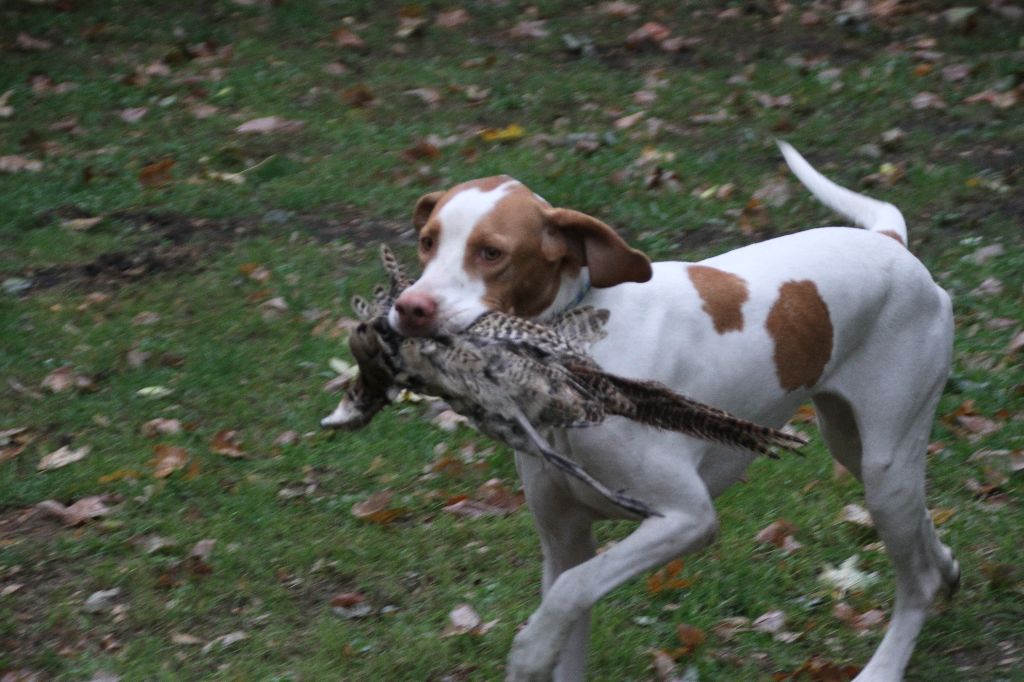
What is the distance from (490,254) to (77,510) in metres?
2.71

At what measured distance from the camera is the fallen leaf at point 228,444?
19.2 feet

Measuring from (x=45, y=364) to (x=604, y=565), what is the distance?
4.15 m

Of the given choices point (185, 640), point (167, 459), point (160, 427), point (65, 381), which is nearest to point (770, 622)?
point (185, 640)

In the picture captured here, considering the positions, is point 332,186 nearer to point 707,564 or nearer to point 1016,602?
point 707,564

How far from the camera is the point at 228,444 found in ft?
19.5

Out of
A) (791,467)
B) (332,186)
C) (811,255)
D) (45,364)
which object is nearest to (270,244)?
(332,186)

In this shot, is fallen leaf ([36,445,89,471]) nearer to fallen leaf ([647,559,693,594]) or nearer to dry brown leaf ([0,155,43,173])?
fallen leaf ([647,559,693,594])

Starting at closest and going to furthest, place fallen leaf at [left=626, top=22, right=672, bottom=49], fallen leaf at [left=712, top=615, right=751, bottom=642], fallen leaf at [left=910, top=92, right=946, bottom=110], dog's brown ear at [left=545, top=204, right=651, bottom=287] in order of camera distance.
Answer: dog's brown ear at [left=545, top=204, right=651, bottom=287] → fallen leaf at [left=712, top=615, right=751, bottom=642] → fallen leaf at [left=910, top=92, right=946, bottom=110] → fallen leaf at [left=626, top=22, right=672, bottom=49]

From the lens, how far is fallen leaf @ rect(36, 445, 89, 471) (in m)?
5.83

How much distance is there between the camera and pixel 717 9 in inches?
432

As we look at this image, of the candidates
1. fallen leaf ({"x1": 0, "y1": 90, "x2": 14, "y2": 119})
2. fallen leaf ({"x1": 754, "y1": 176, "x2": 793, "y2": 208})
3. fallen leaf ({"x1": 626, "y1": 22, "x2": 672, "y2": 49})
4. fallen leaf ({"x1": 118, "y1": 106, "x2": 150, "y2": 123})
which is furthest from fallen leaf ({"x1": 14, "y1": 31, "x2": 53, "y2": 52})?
fallen leaf ({"x1": 754, "y1": 176, "x2": 793, "y2": 208})

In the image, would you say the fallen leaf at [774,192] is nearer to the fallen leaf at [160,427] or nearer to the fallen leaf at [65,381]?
the fallen leaf at [160,427]

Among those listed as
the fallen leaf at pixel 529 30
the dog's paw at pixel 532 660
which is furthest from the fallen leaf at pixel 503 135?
the dog's paw at pixel 532 660

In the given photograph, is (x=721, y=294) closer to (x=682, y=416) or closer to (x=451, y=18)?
(x=682, y=416)
